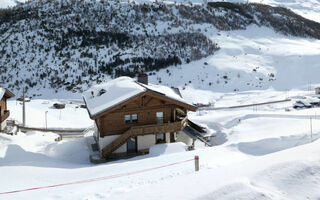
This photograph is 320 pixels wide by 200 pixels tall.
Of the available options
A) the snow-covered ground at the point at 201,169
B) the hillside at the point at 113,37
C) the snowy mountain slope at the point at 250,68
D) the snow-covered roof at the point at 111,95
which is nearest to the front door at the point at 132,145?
the snow-covered ground at the point at 201,169

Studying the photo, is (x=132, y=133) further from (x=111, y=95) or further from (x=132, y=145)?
(x=111, y=95)

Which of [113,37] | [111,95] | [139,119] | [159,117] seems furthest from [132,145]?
[113,37]

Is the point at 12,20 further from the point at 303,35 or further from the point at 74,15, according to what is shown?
the point at 303,35

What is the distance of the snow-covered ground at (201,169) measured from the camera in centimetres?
748

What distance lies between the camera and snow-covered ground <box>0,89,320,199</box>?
7484 millimetres

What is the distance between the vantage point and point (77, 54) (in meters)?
82.1

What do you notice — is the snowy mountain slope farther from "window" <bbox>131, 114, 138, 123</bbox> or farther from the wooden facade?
"window" <bbox>131, 114, 138, 123</bbox>

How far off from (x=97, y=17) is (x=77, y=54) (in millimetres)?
23538

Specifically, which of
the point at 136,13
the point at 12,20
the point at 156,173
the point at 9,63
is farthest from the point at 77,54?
the point at 156,173

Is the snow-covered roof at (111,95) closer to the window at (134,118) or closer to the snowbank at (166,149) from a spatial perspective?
the window at (134,118)

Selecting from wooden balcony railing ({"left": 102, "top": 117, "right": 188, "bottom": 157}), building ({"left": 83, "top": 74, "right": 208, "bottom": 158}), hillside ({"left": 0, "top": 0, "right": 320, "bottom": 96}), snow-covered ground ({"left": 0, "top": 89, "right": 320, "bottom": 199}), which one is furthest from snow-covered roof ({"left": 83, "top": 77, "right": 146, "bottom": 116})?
hillside ({"left": 0, "top": 0, "right": 320, "bottom": 96})

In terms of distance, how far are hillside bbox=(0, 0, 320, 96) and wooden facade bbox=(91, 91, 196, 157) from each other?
43347mm

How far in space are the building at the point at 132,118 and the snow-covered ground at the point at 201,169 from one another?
2.49 m

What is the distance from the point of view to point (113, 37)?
292ft
